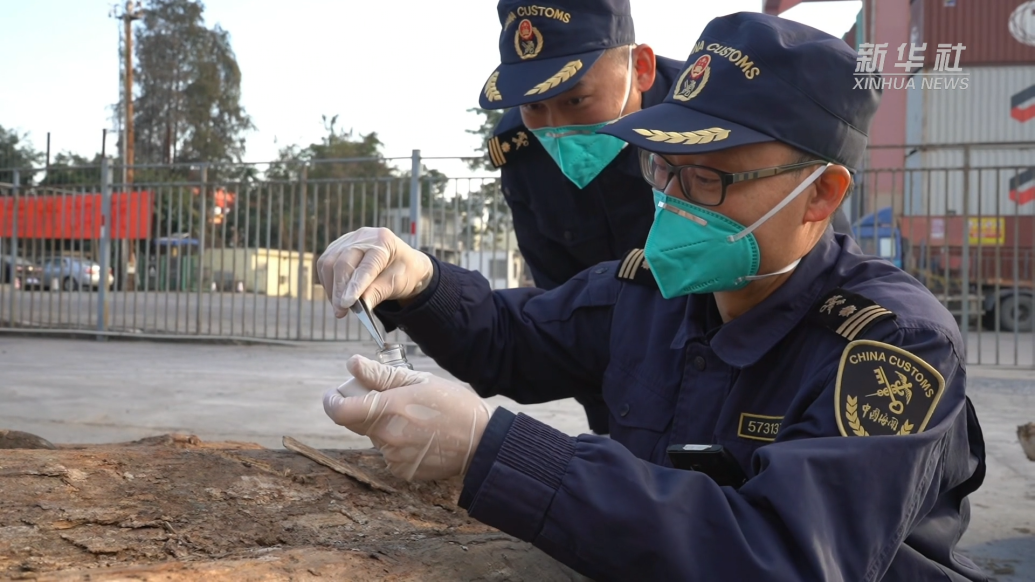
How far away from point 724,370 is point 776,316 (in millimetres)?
127

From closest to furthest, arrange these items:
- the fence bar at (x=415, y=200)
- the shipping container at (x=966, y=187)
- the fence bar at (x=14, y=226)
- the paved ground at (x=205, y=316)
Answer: the shipping container at (x=966, y=187) < the fence bar at (x=415, y=200) < the paved ground at (x=205, y=316) < the fence bar at (x=14, y=226)

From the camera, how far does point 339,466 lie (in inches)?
75.7

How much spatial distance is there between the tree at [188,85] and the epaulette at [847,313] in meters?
34.3

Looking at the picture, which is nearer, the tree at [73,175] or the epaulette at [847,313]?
the epaulette at [847,313]

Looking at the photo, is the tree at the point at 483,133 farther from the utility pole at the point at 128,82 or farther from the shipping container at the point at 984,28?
the utility pole at the point at 128,82

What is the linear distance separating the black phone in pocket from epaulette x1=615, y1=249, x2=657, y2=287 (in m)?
0.55

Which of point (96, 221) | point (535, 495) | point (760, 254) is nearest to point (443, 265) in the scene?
point (760, 254)

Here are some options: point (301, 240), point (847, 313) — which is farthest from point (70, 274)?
point (847, 313)

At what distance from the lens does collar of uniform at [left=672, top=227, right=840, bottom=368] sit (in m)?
1.51

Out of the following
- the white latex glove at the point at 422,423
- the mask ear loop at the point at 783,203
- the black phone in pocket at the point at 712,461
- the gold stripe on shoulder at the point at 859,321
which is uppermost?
the mask ear loop at the point at 783,203

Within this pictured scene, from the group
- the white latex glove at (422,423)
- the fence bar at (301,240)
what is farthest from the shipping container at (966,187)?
the white latex glove at (422,423)

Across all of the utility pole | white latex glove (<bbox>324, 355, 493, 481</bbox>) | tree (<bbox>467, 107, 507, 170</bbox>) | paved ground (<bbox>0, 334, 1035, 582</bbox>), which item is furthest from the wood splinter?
the utility pole

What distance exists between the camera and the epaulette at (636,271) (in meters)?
1.92

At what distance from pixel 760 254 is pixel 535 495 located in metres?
0.62
